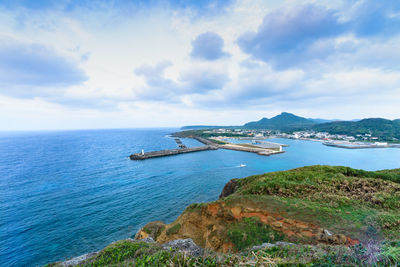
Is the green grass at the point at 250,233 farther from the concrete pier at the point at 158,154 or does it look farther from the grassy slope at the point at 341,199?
the concrete pier at the point at 158,154

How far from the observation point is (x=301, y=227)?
9.08 meters

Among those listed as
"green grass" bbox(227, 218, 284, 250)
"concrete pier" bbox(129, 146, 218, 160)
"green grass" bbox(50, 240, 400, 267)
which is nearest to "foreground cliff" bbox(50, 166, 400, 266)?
"green grass" bbox(227, 218, 284, 250)

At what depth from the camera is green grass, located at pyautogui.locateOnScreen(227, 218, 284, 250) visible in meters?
8.99

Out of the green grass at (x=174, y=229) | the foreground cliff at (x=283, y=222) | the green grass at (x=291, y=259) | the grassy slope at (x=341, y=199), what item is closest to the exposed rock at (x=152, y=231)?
the foreground cliff at (x=283, y=222)

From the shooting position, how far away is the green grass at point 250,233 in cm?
899

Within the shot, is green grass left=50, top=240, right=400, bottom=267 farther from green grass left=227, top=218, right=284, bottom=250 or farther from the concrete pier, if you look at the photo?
the concrete pier

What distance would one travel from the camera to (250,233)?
9602mm

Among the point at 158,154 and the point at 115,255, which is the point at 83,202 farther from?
the point at 158,154

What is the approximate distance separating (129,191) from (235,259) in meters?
25.6

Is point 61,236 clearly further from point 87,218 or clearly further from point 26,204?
point 26,204

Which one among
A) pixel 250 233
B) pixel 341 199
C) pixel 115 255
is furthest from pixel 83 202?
pixel 341 199

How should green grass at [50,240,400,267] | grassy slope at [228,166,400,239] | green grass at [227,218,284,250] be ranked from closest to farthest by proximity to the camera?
green grass at [50,240,400,267], grassy slope at [228,166,400,239], green grass at [227,218,284,250]

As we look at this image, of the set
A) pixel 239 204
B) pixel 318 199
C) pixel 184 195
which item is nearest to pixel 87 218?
pixel 184 195

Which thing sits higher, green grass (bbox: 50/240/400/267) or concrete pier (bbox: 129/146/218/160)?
green grass (bbox: 50/240/400/267)
